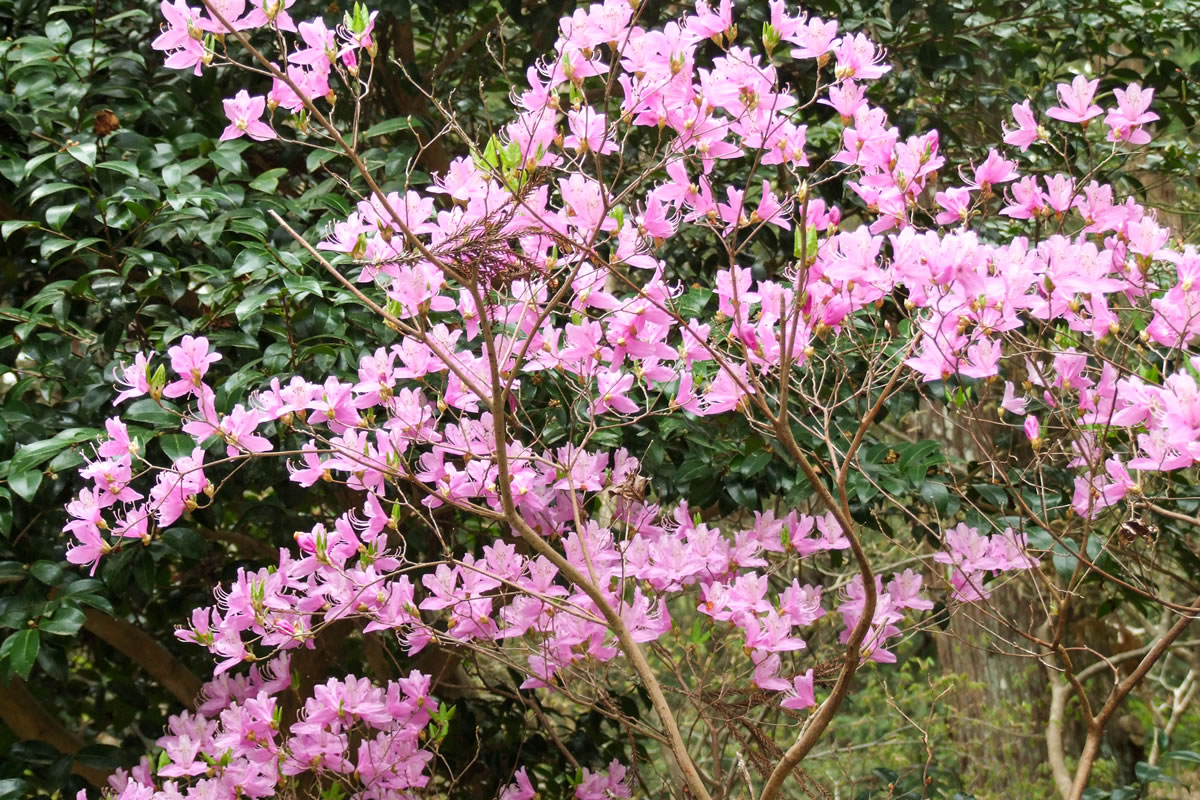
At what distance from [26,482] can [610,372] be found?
Answer: 867 mm

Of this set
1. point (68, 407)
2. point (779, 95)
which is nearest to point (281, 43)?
point (779, 95)

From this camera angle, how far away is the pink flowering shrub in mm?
1357

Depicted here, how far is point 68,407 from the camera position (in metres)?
1.89

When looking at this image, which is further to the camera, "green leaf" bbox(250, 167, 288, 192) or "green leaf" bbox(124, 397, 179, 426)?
"green leaf" bbox(250, 167, 288, 192)

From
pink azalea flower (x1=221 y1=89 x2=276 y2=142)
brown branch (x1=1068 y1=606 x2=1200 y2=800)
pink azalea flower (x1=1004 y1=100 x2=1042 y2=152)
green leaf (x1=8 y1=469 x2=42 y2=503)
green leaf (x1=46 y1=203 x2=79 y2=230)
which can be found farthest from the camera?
green leaf (x1=46 y1=203 x2=79 y2=230)

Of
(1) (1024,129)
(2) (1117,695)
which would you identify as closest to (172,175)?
(1) (1024,129)

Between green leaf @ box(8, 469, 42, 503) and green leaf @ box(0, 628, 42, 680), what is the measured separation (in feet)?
0.71

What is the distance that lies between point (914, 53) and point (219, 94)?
5.15 ft

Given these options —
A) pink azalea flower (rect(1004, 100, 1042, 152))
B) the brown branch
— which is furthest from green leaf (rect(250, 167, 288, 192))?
the brown branch

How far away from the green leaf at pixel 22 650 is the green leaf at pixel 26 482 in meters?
0.22

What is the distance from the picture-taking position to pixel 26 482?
1.60 m

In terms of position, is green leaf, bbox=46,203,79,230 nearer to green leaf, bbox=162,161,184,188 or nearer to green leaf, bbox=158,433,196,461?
green leaf, bbox=162,161,184,188

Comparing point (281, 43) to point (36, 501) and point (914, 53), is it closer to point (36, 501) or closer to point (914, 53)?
point (36, 501)

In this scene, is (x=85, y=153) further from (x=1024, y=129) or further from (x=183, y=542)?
(x=1024, y=129)
